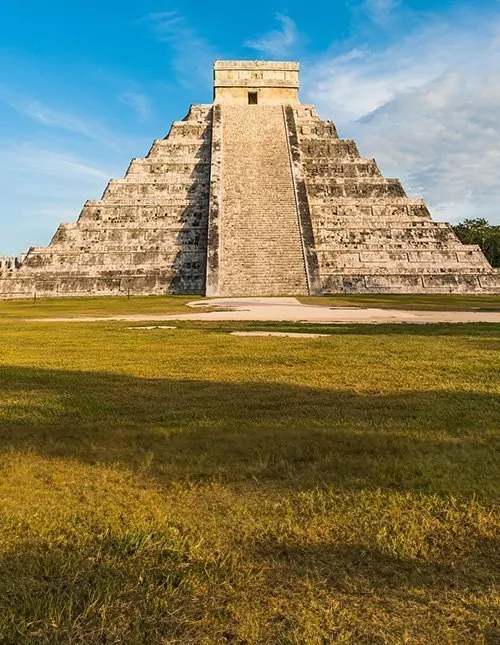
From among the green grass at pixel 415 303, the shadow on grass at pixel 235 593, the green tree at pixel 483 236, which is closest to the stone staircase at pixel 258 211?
the green grass at pixel 415 303

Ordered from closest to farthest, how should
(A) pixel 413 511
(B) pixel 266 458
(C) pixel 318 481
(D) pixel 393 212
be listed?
(A) pixel 413 511, (C) pixel 318 481, (B) pixel 266 458, (D) pixel 393 212

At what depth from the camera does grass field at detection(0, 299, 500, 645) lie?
1963 millimetres

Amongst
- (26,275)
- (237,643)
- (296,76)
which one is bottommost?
(237,643)

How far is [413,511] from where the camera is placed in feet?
9.00

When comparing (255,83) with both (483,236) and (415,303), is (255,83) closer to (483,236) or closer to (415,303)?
(415,303)

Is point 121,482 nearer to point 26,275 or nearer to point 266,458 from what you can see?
point 266,458

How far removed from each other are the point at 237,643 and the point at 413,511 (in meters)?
1.22

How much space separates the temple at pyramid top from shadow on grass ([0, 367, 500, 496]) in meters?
36.1

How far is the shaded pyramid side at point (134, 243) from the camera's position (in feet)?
92.3

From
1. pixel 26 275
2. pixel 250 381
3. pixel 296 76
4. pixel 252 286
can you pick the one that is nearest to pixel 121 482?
pixel 250 381

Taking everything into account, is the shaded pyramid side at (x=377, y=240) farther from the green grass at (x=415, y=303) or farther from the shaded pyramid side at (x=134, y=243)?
the shaded pyramid side at (x=134, y=243)

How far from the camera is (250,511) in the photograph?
278 centimetres

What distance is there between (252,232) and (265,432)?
24420 millimetres

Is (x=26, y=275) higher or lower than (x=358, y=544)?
higher
